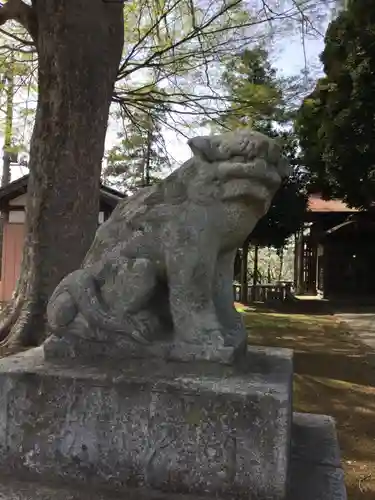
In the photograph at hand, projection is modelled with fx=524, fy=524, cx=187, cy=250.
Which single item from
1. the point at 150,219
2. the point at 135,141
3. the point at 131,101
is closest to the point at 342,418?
the point at 150,219

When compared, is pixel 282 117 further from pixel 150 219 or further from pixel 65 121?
pixel 150 219

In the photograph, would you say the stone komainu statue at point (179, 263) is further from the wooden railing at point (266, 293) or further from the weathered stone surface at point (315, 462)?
the wooden railing at point (266, 293)

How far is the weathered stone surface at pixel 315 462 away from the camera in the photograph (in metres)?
1.58

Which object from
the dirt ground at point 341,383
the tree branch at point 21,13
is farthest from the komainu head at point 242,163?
the tree branch at point 21,13

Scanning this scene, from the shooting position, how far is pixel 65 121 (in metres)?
4.40

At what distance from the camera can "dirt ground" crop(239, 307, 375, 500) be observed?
10.8 ft

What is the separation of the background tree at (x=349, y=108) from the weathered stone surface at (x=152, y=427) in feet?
30.2

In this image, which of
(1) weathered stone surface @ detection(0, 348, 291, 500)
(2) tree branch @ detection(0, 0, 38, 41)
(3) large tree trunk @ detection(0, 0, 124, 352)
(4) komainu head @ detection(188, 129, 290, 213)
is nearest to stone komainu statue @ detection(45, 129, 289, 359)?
(4) komainu head @ detection(188, 129, 290, 213)

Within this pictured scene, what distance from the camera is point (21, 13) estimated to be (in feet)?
16.1

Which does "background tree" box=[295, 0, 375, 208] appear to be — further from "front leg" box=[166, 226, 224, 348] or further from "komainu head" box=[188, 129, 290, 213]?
"front leg" box=[166, 226, 224, 348]

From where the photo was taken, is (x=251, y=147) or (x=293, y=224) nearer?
(x=251, y=147)

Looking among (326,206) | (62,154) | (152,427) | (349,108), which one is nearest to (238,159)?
(152,427)

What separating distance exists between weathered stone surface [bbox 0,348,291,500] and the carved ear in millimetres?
661

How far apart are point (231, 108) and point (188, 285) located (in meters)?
5.06
